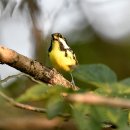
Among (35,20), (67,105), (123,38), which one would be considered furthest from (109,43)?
(67,105)

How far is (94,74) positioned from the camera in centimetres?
45

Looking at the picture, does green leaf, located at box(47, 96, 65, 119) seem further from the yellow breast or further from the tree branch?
the yellow breast

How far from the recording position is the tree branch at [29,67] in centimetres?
79

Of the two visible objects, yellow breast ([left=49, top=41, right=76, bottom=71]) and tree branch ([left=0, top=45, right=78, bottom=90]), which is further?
yellow breast ([left=49, top=41, right=76, bottom=71])

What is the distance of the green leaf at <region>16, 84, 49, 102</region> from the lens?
0.46 m

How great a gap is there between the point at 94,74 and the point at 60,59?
0.51 metres

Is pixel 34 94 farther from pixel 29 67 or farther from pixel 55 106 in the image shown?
pixel 29 67

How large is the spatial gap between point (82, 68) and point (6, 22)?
3.72 feet

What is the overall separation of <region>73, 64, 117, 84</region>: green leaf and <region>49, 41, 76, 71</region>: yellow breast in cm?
46

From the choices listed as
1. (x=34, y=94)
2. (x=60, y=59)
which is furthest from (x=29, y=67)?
(x=34, y=94)

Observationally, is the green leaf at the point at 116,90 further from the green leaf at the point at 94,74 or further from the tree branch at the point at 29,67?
the tree branch at the point at 29,67

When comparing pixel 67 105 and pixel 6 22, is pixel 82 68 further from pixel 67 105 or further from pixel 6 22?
pixel 6 22

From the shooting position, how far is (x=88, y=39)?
7.50 feet

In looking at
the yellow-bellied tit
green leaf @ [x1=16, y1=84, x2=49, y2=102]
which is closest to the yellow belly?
the yellow-bellied tit
